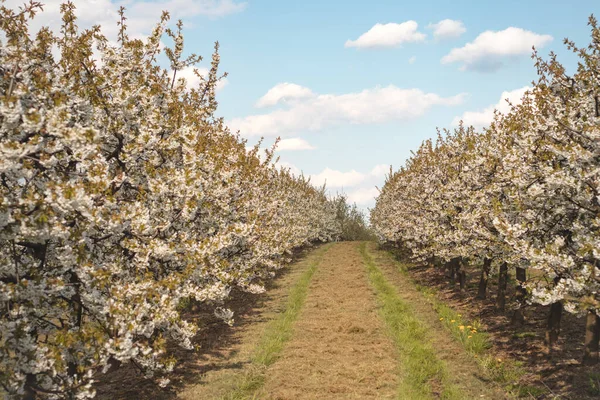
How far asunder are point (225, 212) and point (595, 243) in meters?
11.3

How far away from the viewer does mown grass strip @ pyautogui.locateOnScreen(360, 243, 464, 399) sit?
1064cm

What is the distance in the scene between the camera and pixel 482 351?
1325cm

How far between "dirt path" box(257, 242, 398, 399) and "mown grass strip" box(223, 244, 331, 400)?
0.23m

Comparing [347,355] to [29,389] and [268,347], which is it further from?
[29,389]

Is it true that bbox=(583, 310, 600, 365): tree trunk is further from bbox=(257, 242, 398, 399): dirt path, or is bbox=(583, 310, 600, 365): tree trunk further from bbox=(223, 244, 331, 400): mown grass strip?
bbox=(223, 244, 331, 400): mown grass strip

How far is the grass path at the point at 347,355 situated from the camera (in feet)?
35.3

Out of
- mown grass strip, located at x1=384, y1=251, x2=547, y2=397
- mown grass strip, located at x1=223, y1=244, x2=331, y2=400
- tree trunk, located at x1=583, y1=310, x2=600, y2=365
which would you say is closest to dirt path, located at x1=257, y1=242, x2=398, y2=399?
mown grass strip, located at x1=223, y1=244, x2=331, y2=400

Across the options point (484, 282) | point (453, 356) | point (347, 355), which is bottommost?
point (453, 356)

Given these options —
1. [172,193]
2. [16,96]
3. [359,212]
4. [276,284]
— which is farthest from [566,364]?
[359,212]

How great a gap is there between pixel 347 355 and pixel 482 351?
12.5ft

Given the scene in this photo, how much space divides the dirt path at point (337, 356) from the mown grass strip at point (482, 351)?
2.19 metres

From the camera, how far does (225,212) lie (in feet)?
53.5

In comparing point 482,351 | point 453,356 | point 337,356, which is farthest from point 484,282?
point 337,356

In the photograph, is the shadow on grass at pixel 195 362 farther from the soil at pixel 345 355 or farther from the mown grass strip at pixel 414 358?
the mown grass strip at pixel 414 358
